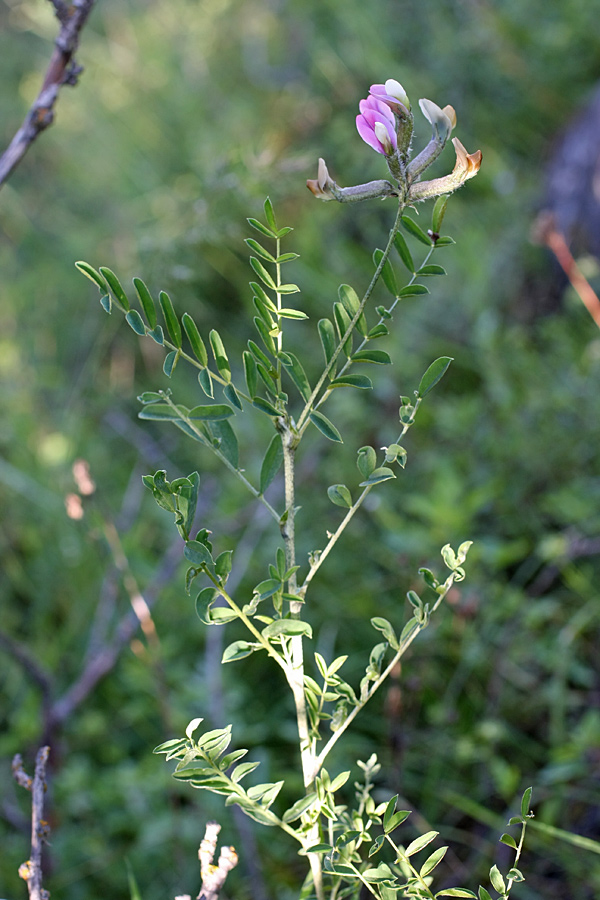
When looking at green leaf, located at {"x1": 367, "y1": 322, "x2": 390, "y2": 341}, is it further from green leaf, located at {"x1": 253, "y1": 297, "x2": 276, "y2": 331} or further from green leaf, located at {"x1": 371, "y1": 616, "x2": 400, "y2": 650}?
green leaf, located at {"x1": 371, "y1": 616, "x2": 400, "y2": 650}

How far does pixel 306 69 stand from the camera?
312 centimetres

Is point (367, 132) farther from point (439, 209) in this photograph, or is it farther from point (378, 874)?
point (378, 874)

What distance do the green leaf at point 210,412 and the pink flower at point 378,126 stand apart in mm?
196

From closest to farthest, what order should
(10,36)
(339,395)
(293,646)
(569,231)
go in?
1. (293,646)
2. (339,395)
3. (569,231)
4. (10,36)

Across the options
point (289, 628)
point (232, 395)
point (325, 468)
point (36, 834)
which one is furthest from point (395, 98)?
point (325, 468)

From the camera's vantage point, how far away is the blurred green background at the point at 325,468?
1188 mm

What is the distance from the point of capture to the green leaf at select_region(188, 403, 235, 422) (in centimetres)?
49

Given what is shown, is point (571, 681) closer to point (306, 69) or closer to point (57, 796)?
point (57, 796)

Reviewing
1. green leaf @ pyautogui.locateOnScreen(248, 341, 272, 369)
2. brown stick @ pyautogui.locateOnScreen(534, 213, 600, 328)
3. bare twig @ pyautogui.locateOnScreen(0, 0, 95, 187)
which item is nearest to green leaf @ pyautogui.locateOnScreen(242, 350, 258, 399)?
green leaf @ pyautogui.locateOnScreen(248, 341, 272, 369)

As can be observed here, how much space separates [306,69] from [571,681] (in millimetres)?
2802

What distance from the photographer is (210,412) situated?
500 millimetres

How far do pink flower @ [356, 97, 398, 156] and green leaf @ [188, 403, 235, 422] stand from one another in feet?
0.64

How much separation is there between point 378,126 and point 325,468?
132 cm

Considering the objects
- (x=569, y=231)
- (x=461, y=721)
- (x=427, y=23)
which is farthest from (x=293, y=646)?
(x=427, y=23)
